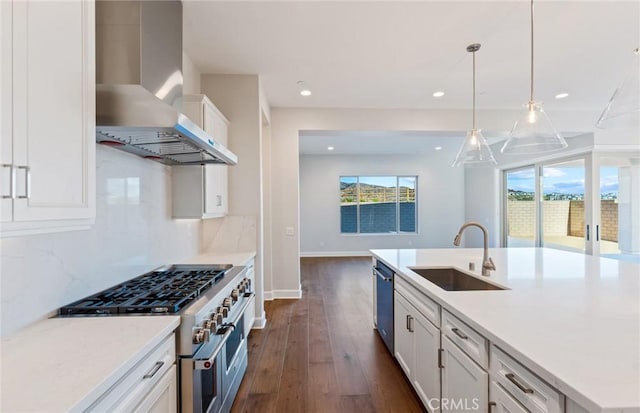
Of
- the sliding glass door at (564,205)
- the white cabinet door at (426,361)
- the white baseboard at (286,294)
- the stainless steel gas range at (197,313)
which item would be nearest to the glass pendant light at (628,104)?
the white cabinet door at (426,361)

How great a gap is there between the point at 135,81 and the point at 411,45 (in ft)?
7.86

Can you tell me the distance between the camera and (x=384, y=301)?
279 cm

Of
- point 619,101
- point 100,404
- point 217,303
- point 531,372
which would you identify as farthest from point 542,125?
point 100,404

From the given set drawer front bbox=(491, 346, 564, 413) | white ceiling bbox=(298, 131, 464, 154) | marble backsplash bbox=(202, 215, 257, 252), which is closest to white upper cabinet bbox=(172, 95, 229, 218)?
marble backsplash bbox=(202, 215, 257, 252)

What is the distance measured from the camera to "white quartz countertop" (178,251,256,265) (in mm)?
2727

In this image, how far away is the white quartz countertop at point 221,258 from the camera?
2727mm

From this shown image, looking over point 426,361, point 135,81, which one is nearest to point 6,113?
point 135,81

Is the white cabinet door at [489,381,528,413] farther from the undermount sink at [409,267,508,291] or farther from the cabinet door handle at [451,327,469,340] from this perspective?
the undermount sink at [409,267,508,291]

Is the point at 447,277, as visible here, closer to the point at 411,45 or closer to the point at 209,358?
the point at 209,358

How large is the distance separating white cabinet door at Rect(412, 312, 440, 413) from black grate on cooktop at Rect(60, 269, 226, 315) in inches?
54.9

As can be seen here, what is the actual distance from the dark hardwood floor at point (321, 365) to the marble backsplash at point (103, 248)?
1254 millimetres

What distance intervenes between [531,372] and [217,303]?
1514 mm

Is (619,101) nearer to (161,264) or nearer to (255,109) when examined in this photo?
(255,109)

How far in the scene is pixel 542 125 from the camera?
221cm
